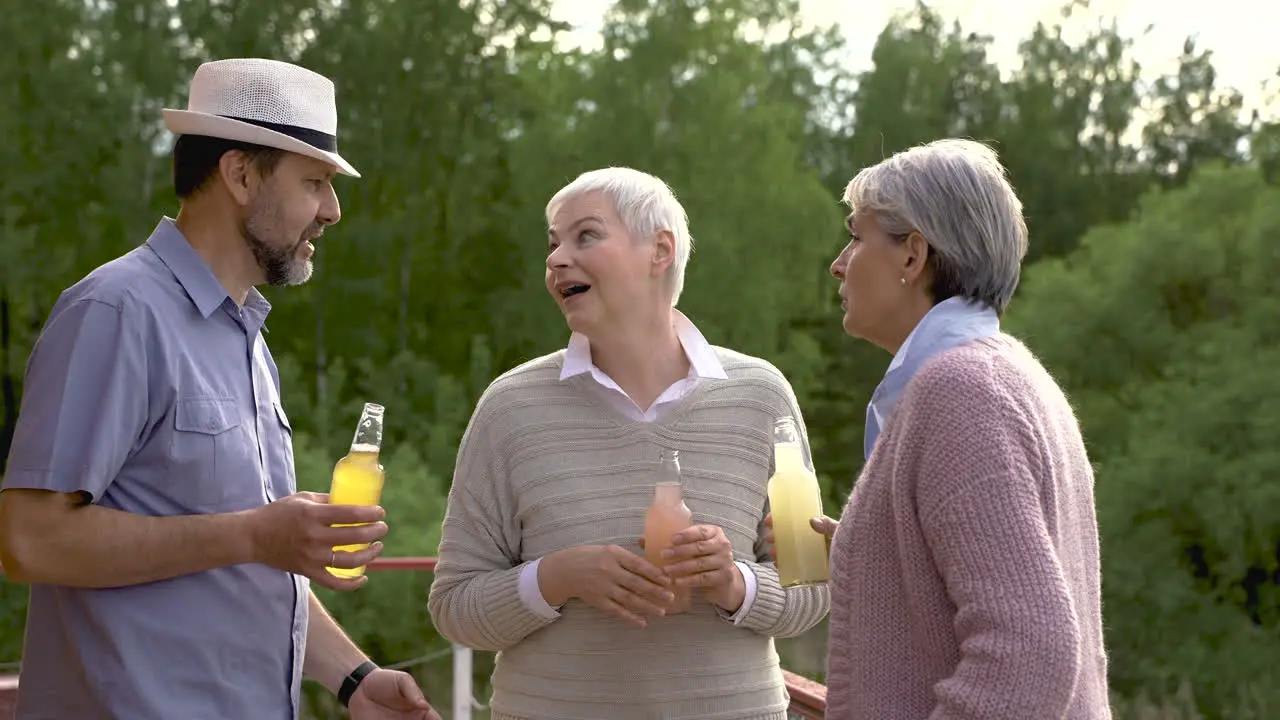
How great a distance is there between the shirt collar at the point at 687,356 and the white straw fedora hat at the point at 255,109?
610mm

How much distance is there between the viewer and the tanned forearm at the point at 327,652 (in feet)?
7.77

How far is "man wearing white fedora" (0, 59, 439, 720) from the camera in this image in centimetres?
188

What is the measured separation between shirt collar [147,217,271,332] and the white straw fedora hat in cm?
16

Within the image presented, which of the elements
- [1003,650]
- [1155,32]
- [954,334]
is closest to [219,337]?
[954,334]

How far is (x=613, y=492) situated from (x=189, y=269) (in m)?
0.84

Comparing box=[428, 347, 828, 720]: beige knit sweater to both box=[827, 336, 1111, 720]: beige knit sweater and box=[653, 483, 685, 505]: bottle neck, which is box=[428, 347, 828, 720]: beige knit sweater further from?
box=[827, 336, 1111, 720]: beige knit sweater

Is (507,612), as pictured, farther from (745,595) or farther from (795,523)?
(795,523)

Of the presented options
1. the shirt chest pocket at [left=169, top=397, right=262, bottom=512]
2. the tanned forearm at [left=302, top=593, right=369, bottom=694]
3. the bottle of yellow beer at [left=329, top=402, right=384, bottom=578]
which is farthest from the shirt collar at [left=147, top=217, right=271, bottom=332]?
the tanned forearm at [left=302, top=593, right=369, bottom=694]

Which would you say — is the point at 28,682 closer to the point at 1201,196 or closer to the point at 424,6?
the point at 1201,196

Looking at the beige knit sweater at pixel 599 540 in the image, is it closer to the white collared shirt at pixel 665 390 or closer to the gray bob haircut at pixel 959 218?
the white collared shirt at pixel 665 390

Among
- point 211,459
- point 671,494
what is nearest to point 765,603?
point 671,494

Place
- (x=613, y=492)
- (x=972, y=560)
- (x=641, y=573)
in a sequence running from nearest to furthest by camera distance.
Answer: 1. (x=972, y=560)
2. (x=641, y=573)
3. (x=613, y=492)

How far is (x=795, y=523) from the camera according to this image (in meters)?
2.36

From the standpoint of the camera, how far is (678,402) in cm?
262
